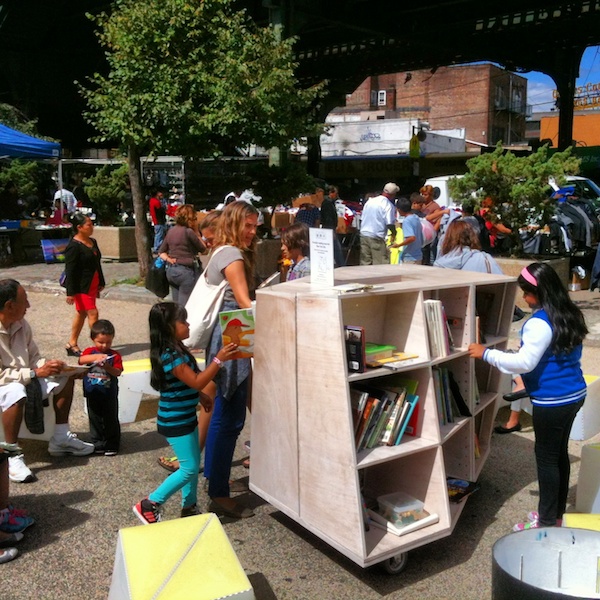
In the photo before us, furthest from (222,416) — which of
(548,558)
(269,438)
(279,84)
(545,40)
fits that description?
(545,40)

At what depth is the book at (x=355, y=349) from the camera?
367 cm

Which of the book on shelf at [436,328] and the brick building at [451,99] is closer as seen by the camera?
the book on shelf at [436,328]

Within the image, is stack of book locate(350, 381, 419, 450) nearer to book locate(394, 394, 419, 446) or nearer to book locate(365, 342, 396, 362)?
book locate(394, 394, 419, 446)

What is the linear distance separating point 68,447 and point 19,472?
20.2 inches

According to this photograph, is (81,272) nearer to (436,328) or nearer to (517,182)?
(436,328)

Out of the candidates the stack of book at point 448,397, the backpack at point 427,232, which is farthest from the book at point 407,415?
the backpack at point 427,232

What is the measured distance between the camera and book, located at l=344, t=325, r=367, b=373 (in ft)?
12.1

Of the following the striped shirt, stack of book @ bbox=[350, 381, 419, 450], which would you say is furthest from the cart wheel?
the striped shirt

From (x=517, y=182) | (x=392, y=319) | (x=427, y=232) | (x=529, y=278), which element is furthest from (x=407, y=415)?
(x=517, y=182)

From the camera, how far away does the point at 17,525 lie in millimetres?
4105

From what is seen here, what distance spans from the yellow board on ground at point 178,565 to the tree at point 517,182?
8307mm

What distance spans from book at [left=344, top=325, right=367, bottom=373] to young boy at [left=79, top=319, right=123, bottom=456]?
90.4 inches

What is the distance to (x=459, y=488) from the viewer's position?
4406 millimetres

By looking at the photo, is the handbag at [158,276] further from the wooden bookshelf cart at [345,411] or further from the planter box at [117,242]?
the planter box at [117,242]
